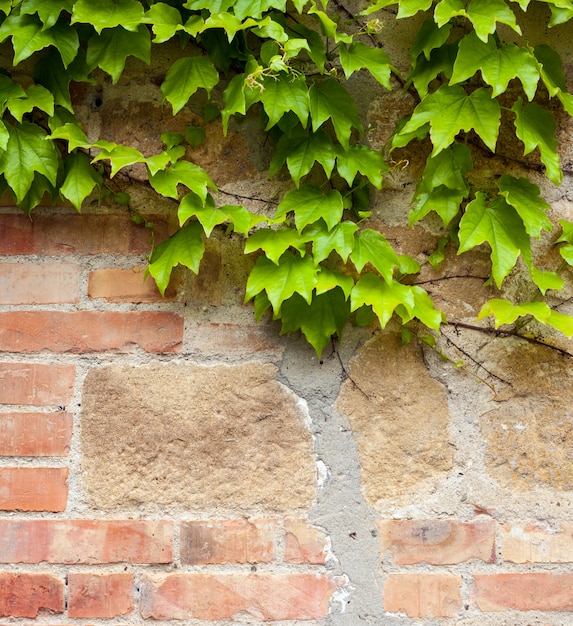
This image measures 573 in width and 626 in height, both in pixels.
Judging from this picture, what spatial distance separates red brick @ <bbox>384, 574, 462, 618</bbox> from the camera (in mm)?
1117

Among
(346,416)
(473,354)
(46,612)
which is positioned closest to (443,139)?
(473,354)

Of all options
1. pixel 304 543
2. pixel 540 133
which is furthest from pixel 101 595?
pixel 540 133

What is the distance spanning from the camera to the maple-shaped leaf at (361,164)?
1.13 meters

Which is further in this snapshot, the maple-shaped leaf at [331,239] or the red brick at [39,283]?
the red brick at [39,283]

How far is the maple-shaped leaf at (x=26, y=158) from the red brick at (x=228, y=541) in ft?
2.08

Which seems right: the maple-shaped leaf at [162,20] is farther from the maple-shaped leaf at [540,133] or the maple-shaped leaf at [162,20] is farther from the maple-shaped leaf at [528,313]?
the maple-shaped leaf at [528,313]

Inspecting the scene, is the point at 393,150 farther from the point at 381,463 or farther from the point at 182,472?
the point at 182,472

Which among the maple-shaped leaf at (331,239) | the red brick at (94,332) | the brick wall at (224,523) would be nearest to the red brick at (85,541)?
the brick wall at (224,523)

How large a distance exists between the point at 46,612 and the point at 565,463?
0.92 meters

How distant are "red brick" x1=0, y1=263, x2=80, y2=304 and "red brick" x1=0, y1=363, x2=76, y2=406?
12 centimetres

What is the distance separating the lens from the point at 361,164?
1.14m

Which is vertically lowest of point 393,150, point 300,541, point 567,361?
point 300,541

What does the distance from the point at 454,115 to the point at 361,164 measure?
0.17 metres

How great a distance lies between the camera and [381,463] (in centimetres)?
115
